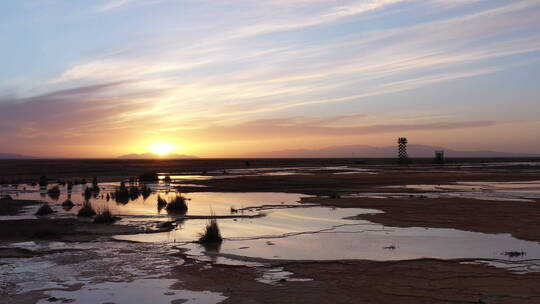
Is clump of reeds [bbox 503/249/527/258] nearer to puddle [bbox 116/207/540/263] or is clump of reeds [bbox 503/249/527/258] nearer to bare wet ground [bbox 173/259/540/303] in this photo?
puddle [bbox 116/207/540/263]

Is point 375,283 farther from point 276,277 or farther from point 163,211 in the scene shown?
point 163,211

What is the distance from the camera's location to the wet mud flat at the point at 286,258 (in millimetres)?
10148

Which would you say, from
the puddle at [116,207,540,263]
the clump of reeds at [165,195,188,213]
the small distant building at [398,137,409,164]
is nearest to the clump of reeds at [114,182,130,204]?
the clump of reeds at [165,195,188,213]

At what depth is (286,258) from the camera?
13352mm

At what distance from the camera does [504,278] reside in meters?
10.9

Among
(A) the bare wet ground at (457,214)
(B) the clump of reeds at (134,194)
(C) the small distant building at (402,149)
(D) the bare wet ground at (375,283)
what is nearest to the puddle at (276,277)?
(D) the bare wet ground at (375,283)

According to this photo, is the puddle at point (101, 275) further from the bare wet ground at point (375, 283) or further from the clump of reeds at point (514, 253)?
the clump of reeds at point (514, 253)

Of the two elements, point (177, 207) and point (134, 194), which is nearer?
point (177, 207)

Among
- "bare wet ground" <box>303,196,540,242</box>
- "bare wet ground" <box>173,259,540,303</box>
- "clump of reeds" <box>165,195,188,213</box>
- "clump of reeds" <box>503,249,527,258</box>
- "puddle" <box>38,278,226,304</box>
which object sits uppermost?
"clump of reeds" <box>165,195,188,213</box>

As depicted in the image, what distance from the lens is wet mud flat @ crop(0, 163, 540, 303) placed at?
33.3 feet

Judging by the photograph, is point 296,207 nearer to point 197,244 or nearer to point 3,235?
point 197,244

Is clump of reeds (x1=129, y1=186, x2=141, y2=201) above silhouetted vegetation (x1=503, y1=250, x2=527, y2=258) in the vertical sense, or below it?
above

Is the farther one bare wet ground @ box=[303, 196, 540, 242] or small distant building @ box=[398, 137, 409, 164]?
small distant building @ box=[398, 137, 409, 164]

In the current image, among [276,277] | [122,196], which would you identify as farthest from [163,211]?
[276,277]
